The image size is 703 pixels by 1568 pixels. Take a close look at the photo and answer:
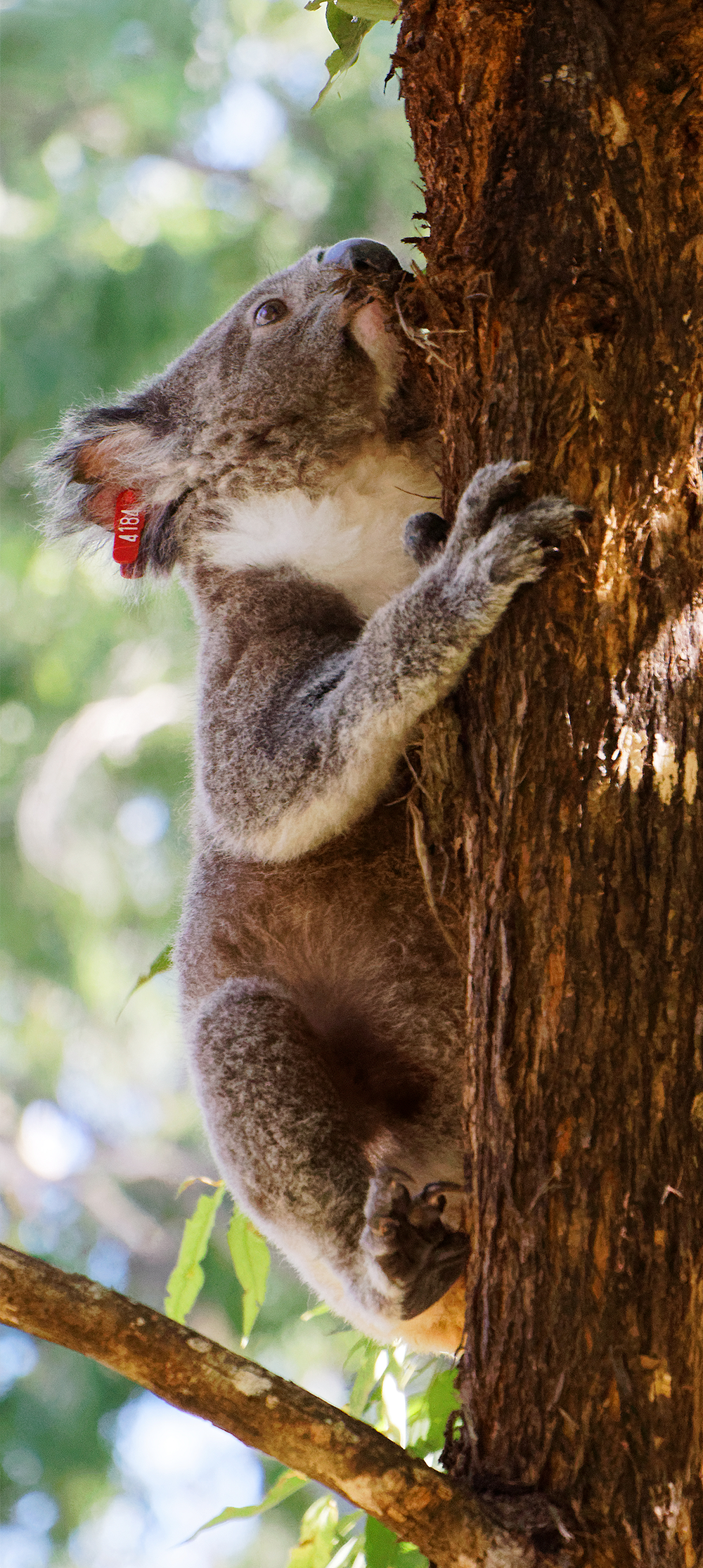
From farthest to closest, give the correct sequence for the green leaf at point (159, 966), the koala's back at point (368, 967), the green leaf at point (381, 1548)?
the green leaf at point (159, 966), the koala's back at point (368, 967), the green leaf at point (381, 1548)

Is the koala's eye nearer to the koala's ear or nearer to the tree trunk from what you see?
the koala's ear

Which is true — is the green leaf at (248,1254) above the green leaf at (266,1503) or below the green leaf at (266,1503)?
above

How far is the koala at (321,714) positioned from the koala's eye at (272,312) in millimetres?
11

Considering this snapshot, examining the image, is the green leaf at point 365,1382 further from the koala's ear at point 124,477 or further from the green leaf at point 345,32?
the green leaf at point 345,32

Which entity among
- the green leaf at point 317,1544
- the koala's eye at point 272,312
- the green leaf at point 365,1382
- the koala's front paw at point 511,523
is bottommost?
the green leaf at point 317,1544

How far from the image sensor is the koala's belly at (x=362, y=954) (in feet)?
8.25

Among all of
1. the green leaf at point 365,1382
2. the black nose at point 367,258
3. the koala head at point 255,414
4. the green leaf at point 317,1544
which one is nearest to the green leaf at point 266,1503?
the green leaf at point 317,1544

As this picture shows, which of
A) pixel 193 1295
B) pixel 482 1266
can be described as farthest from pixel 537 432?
pixel 193 1295

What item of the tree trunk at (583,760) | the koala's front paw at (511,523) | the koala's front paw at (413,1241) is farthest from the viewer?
the koala's front paw at (413,1241)

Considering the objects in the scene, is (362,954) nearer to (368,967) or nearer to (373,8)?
(368,967)

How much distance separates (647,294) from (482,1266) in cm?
116

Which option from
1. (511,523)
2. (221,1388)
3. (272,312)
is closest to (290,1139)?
(221,1388)

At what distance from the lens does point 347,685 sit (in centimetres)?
227

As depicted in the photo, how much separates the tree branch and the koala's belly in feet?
3.23
